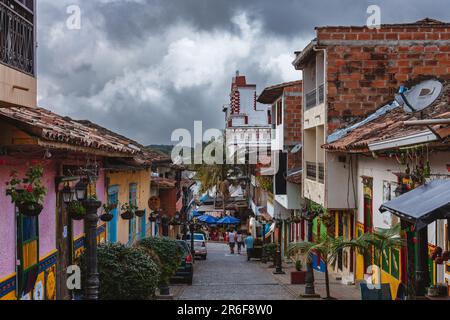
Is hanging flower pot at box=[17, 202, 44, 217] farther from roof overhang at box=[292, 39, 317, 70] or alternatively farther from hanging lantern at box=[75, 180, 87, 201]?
roof overhang at box=[292, 39, 317, 70]

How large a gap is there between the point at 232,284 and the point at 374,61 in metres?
8.01

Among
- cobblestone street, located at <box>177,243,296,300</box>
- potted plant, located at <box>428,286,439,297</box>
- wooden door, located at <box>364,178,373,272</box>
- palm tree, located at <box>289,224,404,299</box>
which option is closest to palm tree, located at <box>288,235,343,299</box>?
palm tree, located at <box>289,224,404,299</box>

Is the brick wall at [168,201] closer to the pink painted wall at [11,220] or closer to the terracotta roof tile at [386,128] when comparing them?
the terracotta roof tile at [386,128]

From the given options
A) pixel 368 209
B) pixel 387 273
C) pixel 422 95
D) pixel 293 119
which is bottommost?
pixel 387 273

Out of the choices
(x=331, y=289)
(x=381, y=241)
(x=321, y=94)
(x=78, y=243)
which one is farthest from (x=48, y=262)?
(x=321, y=94)

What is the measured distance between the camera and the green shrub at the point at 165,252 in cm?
1519

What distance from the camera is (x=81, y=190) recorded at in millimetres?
10508

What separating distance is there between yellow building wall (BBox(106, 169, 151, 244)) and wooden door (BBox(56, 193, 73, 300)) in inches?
151

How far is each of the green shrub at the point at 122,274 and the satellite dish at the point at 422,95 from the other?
555cm

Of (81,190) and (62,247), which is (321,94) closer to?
(62,247)

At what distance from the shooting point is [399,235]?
512 inches

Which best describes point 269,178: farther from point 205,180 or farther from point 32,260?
point 32,260
